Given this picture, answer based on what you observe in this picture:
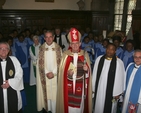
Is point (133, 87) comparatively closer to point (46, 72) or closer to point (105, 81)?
point (105, 81)

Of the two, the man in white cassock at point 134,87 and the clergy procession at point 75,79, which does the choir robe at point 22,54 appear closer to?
the clergy procession at point 75,79

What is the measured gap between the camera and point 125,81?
3420mm

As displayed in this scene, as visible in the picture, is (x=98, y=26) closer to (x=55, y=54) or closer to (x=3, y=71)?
(x=55, y=54)

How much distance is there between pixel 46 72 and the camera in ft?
12.4

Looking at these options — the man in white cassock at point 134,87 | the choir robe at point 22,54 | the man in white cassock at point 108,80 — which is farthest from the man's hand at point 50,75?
the choir robe at point 22,54

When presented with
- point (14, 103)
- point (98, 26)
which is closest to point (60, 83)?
point (14, 103)

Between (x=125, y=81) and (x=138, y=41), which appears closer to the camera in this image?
(x=125, y=81)

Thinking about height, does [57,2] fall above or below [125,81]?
above

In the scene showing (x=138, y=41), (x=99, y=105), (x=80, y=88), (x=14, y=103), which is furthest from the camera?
(x=138, y=41)

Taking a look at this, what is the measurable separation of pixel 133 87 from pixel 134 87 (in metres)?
0.02

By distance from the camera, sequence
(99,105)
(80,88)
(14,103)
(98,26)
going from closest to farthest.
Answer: (14,103), (80,88), (99,105), (98,26)

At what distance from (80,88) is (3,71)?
1.54 meters

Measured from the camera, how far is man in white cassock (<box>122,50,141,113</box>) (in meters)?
3.15

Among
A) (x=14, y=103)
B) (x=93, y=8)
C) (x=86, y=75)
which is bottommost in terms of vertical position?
(x=14, y=103)
